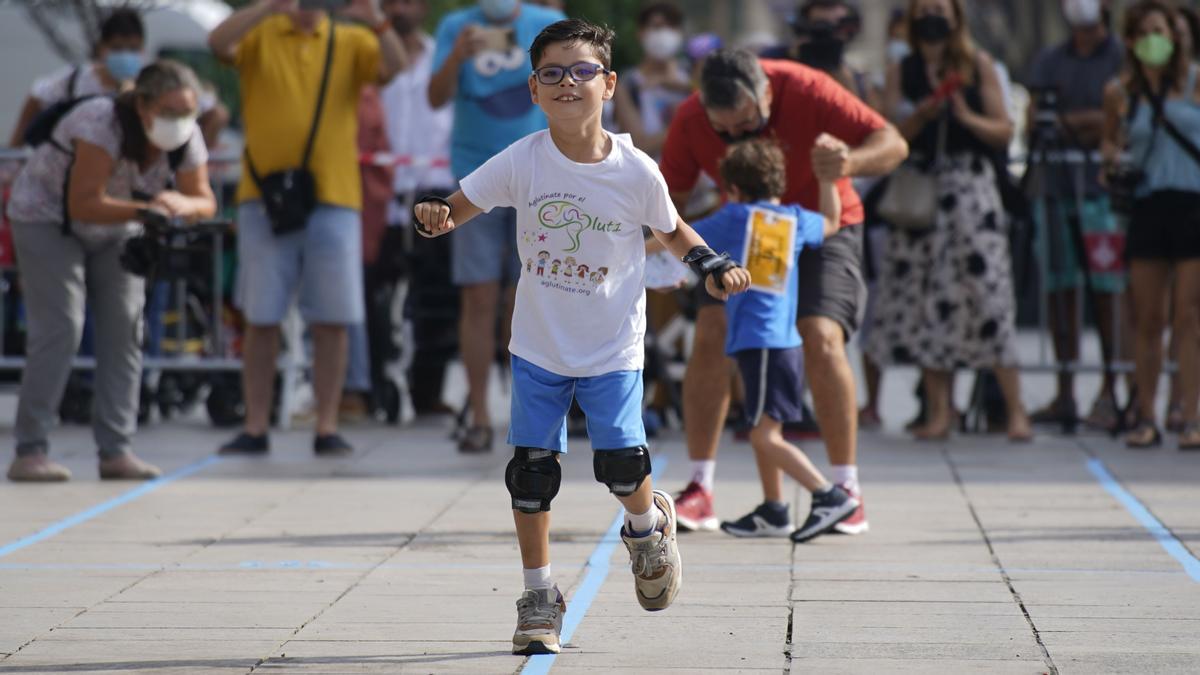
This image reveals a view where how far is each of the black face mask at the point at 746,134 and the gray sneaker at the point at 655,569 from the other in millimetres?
2402

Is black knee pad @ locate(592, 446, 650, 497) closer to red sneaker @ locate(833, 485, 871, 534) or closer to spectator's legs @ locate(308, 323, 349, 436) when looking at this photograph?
red sneaker @ locate(833, 485, 871, 534)

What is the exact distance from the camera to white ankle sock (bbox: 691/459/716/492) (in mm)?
7504

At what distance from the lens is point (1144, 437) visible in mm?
10227

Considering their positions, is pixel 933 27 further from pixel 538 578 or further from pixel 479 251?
pixel 538 578

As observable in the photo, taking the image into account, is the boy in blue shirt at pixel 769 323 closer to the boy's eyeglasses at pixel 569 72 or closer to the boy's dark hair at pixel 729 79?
the boy's dark hair at pixel 729 79

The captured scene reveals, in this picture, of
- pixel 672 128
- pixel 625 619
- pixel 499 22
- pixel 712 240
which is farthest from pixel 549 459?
pixel 499 22

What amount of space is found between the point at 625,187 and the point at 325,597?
1.59 m

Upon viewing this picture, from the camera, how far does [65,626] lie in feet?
18.1

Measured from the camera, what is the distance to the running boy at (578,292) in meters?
5.34

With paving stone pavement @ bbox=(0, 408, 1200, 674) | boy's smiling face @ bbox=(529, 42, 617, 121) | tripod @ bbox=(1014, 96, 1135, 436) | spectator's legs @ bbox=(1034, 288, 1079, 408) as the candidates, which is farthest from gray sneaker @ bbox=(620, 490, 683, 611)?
spectator's legs @ bbox=(1034, 288, 1079, 408)

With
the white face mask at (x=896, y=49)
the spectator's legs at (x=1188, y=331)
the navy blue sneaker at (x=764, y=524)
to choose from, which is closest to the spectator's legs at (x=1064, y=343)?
the spectator's legs at (x=1188, y=331)

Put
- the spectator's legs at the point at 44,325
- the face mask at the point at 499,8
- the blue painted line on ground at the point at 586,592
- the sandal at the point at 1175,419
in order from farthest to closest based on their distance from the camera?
the sandal at the point at 1175,419, the face mask at the point at 499,8, the spectator's legs at the point at 44,325, the blue painted line on ground at the point at 586,592

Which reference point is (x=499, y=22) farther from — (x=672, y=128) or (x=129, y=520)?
(x=129, y=520)

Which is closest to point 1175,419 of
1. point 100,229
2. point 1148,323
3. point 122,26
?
point 1148,323
